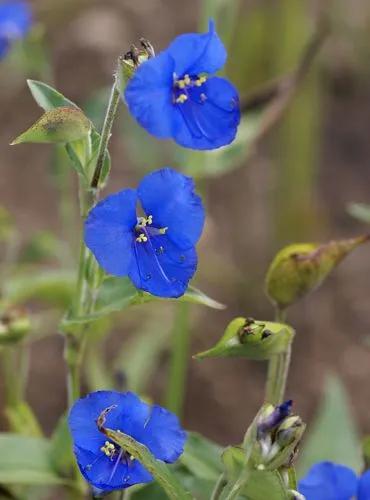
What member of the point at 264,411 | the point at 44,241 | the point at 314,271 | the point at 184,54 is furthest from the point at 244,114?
the point at 264,411

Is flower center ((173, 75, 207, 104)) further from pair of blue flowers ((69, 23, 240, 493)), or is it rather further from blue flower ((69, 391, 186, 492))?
blue flower ((69, 391, 186, 492))

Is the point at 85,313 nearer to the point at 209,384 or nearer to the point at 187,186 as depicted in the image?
the point at 187,186

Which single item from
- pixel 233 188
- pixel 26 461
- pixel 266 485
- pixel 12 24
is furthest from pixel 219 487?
pixel 233 188

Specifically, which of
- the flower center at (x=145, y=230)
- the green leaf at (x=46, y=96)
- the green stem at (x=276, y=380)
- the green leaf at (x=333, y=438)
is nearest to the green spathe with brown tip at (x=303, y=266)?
the green stem at (x=276, y=380)

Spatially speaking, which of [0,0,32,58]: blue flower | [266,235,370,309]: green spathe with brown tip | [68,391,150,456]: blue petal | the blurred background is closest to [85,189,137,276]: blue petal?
[68,391,150,456]: blue petal

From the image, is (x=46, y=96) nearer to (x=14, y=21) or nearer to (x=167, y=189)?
(x=167, y=189)
